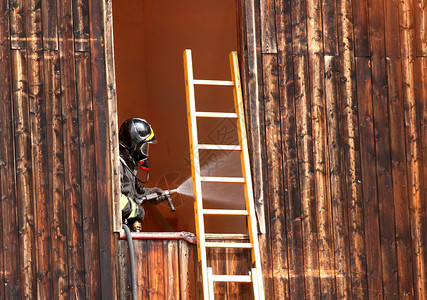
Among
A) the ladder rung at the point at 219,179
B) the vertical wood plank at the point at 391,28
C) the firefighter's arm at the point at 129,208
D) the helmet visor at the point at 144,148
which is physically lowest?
the firefighter's arm at the point at 129,208

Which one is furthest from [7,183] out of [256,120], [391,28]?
[391,28]

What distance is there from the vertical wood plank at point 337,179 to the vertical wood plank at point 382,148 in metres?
0.34

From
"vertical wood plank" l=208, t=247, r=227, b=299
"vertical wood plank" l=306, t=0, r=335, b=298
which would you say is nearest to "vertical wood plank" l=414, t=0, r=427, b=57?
"vertical wood plank" l=306, t=0, r=335, b=298

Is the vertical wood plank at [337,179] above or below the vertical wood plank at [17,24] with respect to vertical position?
below

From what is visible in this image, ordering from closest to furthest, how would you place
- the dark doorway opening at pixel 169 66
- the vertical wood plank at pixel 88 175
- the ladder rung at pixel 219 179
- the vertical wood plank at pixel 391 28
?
the vertical wood plank at pixel 88 175, the ladder rung at pixel 219 179, the vertical wood plank at pixel 391 28, the dark doorway opening at pixel 169 66

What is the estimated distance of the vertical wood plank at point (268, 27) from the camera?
8570mm

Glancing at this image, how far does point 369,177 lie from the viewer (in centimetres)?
859

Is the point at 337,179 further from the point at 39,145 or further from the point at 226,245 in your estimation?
the point at 39,145

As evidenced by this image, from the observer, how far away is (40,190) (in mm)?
8070

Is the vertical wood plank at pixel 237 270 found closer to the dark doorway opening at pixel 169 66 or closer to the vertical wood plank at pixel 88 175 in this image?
the vertical wood plank at pixel 88 175

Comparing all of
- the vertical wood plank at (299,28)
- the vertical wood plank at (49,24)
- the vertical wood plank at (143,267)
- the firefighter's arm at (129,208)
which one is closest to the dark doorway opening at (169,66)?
the firefighter's arm at (129,208)

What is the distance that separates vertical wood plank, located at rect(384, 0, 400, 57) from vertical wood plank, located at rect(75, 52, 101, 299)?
9.06 ft

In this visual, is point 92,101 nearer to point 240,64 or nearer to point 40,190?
point 40,190

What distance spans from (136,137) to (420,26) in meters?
2.87
